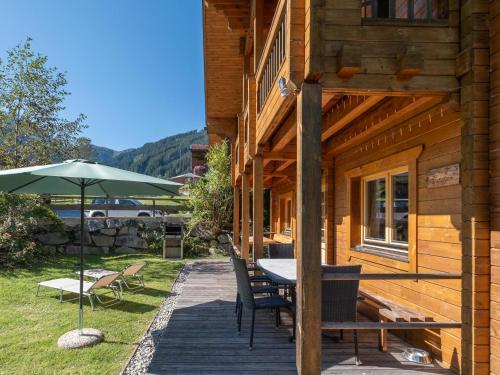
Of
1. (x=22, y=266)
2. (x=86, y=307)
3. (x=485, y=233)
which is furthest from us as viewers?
(x=22, y=266)

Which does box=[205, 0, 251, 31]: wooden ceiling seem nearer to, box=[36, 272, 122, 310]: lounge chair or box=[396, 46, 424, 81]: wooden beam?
box=[396, 46, 424, 81]: wooden beam

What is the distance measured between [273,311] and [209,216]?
7.18m

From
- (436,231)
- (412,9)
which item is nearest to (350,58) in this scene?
(412,9)

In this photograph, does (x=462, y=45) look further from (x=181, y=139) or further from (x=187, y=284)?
(x=181, y=139)

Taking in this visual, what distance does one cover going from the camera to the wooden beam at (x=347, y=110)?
3.53m

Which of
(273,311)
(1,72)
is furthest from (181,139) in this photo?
(273,311)

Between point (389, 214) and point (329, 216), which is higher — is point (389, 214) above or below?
above

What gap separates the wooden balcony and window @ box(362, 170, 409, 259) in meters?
1.71

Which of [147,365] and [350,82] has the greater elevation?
[350,82]

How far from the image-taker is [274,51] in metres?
4.11

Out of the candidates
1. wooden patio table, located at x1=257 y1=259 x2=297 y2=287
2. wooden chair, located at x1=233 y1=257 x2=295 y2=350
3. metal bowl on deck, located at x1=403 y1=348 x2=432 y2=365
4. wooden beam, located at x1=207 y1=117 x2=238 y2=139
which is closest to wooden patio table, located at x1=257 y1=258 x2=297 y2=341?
wooden patio table, located at x1=257 y1=259 x2=297 y2=287

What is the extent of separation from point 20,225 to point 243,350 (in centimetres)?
840

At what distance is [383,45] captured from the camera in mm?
2873

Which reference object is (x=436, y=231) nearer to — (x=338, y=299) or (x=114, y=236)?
(x=338, y=299)
